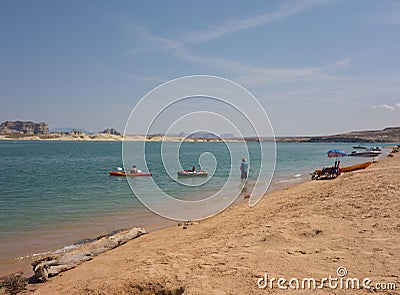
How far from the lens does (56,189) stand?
26906mm

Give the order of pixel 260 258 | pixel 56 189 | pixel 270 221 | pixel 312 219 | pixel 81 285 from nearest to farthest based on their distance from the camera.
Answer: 1. pixel 260 258
2. pixel 81 285
3. pixel 312 219
4. pixel 270 221
5. pixel 56 189

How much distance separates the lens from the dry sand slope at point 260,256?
572 cm

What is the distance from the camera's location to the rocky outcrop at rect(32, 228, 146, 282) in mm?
8562

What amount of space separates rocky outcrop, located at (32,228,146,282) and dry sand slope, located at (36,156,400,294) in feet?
0.99

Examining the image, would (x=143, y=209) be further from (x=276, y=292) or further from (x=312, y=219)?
(x=276, y=292)

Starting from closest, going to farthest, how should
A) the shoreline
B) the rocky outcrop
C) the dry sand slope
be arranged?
the dry sand slope → the rocky outcrop → the shoreline

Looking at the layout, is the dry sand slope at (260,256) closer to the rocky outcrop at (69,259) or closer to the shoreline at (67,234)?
the rocky outcrop at (69,259)

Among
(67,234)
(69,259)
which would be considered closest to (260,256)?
(69,259)

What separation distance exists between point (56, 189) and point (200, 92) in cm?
2088

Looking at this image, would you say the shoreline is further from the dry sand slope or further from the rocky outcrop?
the dry sand slope

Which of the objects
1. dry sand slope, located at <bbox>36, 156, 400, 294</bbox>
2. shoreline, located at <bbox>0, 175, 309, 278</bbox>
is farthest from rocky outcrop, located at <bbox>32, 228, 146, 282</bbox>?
shoreline, located at <bbox>0, 175, 309, 278</bbox>

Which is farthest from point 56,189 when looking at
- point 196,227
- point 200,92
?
point 200,92

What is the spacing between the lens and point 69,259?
927 cm

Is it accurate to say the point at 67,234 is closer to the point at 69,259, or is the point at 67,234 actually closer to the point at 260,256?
the point at 69,259
